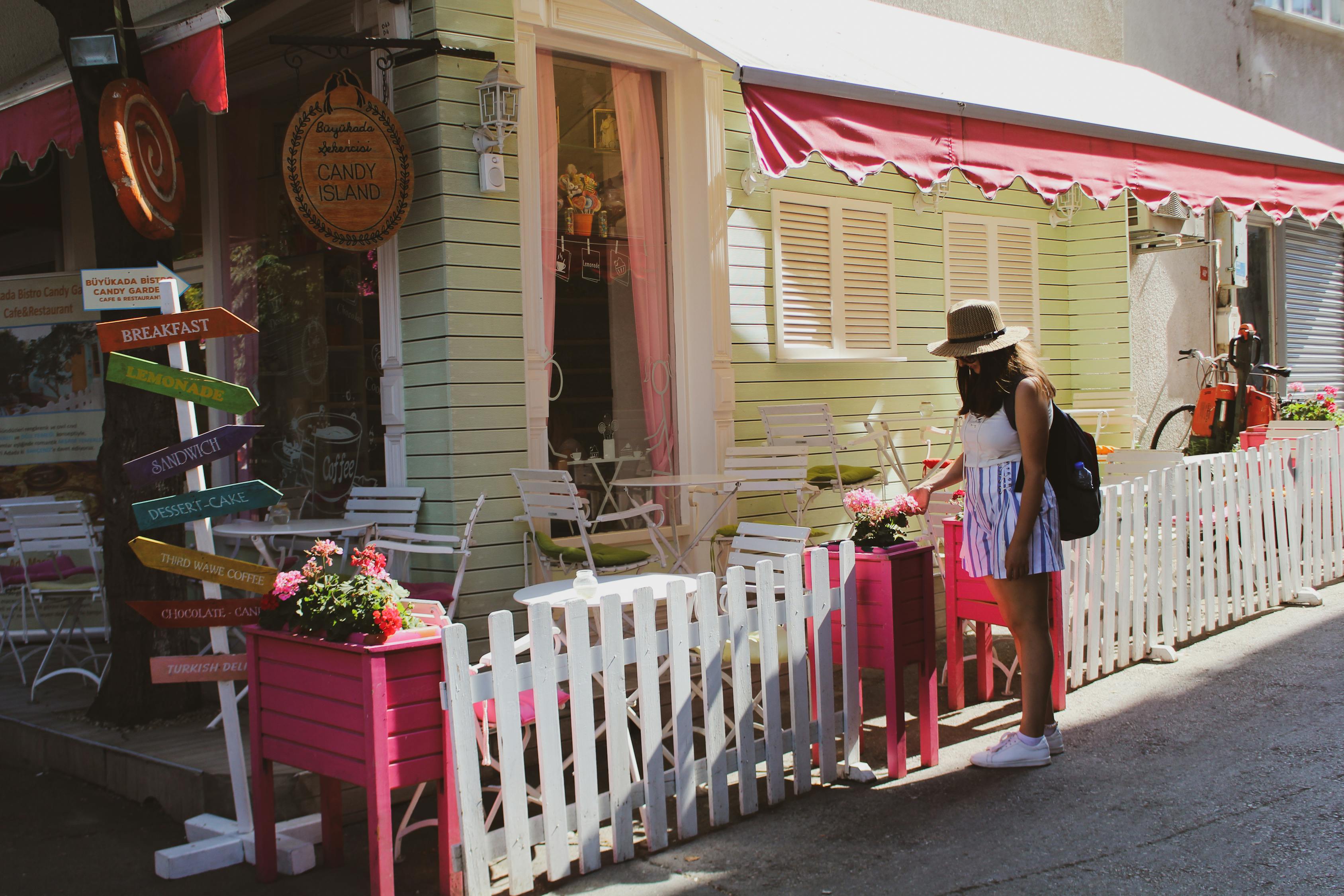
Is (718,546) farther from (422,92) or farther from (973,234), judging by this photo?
(973,234)

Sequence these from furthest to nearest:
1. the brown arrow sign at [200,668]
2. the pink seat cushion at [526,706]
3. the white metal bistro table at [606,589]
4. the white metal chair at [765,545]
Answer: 1. the white metal chair at [765,545]
2. the white metal bistro table at [606,589]
3. the brown arrow sign at [200,668]
4. the pink seat cushion at [526,706]

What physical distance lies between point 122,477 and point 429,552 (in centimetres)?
150

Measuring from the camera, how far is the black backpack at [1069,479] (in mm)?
4672

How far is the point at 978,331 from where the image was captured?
15.4 feet

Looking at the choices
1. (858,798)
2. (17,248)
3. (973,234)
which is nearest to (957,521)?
(858,798)

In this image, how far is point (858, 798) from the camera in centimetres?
452

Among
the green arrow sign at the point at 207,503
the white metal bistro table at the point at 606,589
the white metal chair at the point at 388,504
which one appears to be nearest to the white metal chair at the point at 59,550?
the white metal chair at the point at 388,504

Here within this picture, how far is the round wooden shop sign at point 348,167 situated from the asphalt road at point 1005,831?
9.76 ft

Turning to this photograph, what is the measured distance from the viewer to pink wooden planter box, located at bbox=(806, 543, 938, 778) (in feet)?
15.4

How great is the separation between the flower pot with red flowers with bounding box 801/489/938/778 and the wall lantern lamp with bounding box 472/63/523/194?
2.79 m

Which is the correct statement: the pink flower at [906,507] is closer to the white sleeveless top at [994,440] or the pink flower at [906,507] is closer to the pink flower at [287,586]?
the white sleeveless top at [994,440]

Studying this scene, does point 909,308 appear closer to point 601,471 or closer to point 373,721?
point 601,471

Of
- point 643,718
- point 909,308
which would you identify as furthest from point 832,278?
point 643,718

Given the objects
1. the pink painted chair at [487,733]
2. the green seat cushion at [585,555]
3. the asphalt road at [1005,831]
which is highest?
the green seat cushion at [585,555]
